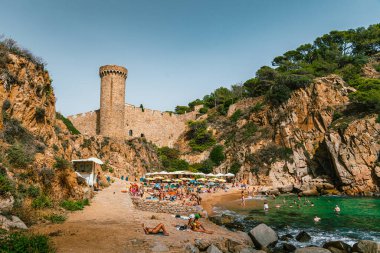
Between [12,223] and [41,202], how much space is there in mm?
2457

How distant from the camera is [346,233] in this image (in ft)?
38.9

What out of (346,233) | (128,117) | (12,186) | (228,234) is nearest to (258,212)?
(346,233)

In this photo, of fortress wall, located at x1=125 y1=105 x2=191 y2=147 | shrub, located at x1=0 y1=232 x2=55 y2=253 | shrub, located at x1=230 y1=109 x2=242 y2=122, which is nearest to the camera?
shrub, located at x1=0 y1=232 x2=55 y2=253

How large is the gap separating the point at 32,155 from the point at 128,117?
29.1m

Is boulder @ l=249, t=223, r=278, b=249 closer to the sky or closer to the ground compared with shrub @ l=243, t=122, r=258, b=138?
closer to the ground

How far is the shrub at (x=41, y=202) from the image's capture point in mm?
10056

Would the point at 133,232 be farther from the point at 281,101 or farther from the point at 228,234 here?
the point at 281,101

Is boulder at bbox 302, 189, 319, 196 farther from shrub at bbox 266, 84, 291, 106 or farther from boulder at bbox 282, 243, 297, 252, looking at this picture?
boulder at bbox 282, 243, 297, 252

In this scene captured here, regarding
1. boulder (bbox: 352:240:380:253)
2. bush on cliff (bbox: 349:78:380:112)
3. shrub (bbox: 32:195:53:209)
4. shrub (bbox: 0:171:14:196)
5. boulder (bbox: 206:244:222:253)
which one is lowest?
boulder (bbox: 352:240:380:253)

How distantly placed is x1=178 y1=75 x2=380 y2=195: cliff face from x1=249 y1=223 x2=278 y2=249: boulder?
59.0ft

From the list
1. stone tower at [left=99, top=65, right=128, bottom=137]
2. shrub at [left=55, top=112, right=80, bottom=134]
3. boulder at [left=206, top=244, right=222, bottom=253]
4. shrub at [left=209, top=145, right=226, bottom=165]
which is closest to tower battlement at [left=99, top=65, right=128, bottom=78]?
stone tower at [left=99, top=65, right=128, bottom=137]

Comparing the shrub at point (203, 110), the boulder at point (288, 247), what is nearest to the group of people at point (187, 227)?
the boulder at point (288, 247)

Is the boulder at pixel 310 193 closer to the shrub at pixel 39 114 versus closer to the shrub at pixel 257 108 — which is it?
the shrub at pixel 257 108

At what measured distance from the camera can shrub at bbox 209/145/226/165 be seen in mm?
40375
